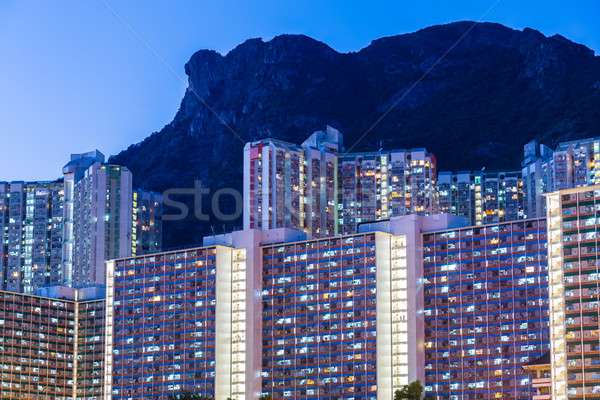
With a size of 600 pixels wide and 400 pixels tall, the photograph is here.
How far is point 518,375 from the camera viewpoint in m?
191

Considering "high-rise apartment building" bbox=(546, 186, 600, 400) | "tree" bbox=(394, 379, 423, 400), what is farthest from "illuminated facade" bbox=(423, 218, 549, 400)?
"high-rise apartment building" bbox=(546, 186, 600, 400)

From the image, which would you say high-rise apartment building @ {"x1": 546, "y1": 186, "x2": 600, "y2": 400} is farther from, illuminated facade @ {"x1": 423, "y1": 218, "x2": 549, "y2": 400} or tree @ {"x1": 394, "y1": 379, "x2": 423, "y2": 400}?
illuminated facade @ {"x1": 423, "y1": 218, "x2": 549, "y2": 400}

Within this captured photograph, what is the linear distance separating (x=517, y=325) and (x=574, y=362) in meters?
46.5

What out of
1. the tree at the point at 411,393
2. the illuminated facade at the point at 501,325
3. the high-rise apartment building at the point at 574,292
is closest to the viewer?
the high-rise apartment building at the point at 574,292

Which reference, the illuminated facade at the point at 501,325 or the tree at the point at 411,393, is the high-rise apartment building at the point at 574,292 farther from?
the illuminated facade at the point at 501,325

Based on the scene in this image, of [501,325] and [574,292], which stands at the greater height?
[574,292]

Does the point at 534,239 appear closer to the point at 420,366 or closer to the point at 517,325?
the point at 517,325

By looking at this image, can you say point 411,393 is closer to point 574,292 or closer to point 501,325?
point 501,325

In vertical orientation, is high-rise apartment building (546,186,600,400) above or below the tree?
above

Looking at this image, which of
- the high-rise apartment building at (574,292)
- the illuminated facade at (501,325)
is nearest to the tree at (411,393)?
the illuminated facade at (501,325)

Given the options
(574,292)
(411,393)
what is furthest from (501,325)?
(574,292)

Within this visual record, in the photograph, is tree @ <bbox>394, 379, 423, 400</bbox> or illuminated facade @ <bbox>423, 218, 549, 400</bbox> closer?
tree @ <bbox>394, 379, 423, 400</bbox>

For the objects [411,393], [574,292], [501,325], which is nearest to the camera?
[574,292]

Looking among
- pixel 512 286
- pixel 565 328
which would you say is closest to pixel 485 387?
pixel 512 286
